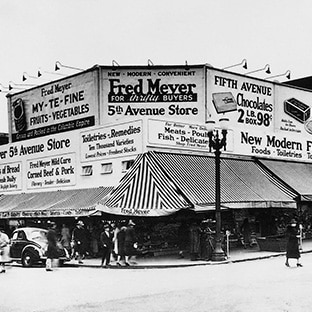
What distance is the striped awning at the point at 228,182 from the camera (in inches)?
841

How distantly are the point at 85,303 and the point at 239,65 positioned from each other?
64.8ft

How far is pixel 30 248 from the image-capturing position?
20.6 m

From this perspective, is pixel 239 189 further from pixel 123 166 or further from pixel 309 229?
pixel 309 229

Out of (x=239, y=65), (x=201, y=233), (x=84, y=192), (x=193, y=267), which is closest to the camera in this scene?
(x=193, y=267)

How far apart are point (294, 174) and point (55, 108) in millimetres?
11914

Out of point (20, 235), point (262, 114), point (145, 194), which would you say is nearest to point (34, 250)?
point (20, 235)

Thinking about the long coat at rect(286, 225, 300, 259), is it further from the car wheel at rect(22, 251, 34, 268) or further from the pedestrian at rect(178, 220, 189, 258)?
the car wheel at rect(22, 251, 34, 268)

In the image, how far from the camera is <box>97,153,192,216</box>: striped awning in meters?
20.2

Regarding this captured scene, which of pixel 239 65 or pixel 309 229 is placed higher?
pixel 239 65

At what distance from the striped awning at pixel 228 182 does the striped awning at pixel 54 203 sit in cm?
325

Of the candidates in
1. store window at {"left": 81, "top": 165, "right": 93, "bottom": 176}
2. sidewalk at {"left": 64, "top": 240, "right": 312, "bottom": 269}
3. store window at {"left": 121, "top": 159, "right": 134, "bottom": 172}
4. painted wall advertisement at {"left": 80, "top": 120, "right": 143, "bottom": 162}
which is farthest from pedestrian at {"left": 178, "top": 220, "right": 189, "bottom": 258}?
store window at {"left": 81, "top": 165, "right": 93, "bottom": 176}

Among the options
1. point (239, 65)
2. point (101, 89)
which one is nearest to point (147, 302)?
point (101, 89)

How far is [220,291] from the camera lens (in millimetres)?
12156

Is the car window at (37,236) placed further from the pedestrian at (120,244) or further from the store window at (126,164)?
the store window at (126,164)
